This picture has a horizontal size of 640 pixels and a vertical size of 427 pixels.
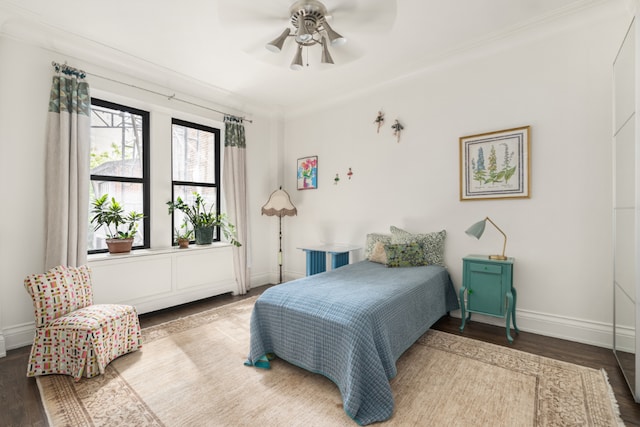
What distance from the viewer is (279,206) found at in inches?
168

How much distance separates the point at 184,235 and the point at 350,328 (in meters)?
2.97

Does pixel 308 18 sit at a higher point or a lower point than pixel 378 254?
higher

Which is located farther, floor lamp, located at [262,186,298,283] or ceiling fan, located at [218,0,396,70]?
floor lamp, located at [262,186,298,283]

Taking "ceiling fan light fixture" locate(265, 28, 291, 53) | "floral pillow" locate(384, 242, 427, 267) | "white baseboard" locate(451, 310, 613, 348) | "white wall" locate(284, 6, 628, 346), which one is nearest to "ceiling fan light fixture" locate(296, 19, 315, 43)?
"ceiling fan light fixture" locate(265, 28, 291, 53)

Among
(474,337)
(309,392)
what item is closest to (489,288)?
(474,337)

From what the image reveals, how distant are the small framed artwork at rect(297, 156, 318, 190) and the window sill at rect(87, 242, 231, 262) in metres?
1.43

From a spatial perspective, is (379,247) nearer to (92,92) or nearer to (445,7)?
(445,7)

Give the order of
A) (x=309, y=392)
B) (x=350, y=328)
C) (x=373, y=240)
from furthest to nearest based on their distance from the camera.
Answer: (x=373, y=240) < (x=309, y=392) < (x=350, y=328)

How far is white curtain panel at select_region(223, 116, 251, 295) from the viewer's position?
13.6 feet

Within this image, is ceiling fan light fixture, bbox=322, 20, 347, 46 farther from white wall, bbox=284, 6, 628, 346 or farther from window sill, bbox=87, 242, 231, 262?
window sill, bbox=87, 242, 231, 262

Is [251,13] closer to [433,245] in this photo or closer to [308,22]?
[308,22]

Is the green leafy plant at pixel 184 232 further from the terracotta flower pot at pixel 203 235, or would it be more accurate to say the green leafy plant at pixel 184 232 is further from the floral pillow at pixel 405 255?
the floral pillow at pixel 405 255

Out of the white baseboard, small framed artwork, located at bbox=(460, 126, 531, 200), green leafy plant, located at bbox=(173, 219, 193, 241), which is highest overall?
small framed artwork, located at bbox=(460, 126, 531, 200)

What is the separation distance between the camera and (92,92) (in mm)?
3066
